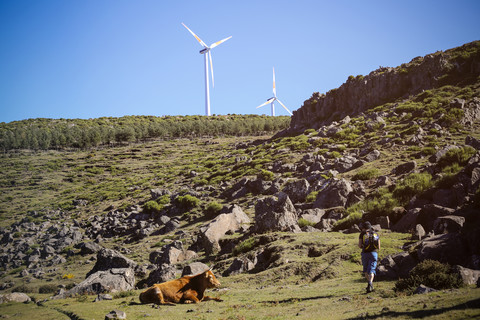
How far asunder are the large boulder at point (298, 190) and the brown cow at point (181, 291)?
2047 cm

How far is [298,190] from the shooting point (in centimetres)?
3253

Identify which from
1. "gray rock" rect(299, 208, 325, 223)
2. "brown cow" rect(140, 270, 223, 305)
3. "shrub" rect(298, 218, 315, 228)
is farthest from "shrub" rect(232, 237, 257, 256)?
"brown cow" rect(140, 270, 223, 305)

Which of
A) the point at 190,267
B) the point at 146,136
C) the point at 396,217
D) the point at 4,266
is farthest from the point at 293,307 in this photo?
the point at 146,136

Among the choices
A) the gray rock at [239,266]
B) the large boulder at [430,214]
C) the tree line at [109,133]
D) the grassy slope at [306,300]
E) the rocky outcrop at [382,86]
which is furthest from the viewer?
the tree line at [109,133]

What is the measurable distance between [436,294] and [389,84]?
66759 millimetres

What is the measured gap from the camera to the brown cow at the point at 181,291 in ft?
38.0

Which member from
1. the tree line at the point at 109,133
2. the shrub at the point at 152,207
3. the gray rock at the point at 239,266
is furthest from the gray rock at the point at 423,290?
the tree line at the point at 109,133

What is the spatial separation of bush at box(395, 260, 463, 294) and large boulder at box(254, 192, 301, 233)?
11.6m

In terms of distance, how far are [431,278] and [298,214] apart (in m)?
16.3

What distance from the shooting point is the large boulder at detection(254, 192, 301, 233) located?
2263 cm

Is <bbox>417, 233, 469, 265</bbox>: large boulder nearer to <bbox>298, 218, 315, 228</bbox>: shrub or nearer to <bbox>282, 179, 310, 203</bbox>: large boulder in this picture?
<bbox>298, 218, 315, 228</bbox>: shrub

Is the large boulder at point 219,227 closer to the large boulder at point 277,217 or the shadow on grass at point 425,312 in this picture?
the large boulder at point 277,217

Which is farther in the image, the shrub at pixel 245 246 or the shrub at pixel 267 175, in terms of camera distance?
the shrub at pixel 267 175

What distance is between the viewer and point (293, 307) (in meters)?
9.82
